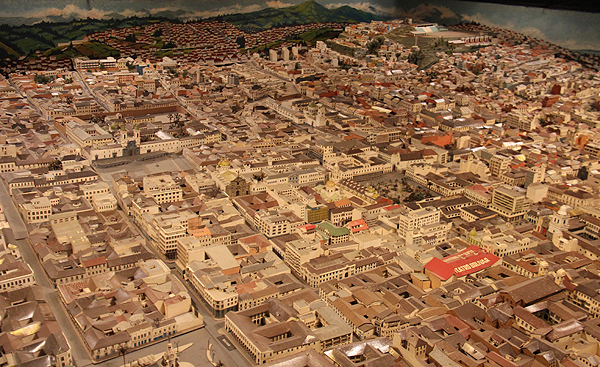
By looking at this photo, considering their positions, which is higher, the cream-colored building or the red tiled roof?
the cream-colored building

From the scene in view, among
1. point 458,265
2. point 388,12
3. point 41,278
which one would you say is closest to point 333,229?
point 458,265

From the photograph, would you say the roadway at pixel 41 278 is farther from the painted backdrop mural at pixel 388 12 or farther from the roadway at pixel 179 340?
the painted backdrop mural at pixel 388 12

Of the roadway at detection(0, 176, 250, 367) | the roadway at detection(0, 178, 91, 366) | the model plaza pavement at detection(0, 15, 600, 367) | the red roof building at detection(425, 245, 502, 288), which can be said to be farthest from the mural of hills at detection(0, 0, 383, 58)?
the red roof building at detection(425, 245, 502, 288)

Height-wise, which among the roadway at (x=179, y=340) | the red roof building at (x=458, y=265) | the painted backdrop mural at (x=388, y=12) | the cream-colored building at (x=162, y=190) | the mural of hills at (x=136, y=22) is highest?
the painted backdrop mural at (x=388, y=12)

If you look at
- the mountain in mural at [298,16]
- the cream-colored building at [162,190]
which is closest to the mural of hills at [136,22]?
the mountain in mural at [298,16]

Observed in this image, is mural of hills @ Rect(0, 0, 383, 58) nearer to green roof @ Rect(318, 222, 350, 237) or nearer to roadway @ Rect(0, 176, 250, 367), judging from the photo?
roadway @ Rect(0, 176, 250, 367)

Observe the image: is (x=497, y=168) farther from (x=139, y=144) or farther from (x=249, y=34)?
(x=249, y=34)

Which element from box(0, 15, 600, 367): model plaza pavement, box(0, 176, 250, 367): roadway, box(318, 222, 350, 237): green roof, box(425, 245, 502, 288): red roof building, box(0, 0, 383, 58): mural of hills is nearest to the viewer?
box(0, 176, 250, 367): roadway

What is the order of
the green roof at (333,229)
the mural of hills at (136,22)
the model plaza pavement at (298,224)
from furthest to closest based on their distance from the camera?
1. the mural of hills at (136,22)
2. the green roof at (333,229)
3. the model plaza pavement at (298,224)
